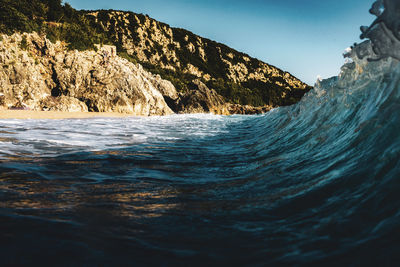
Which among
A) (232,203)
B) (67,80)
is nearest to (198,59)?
(67,80)

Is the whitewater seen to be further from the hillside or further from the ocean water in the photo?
the hillside

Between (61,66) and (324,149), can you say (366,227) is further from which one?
(61,66)

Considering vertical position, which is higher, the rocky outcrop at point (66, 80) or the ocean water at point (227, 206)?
the rocky outcrop at point (66, 80)

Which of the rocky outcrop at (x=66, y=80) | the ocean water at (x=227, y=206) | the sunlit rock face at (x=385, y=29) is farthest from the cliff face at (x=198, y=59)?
the sunlit rock face at (x=385, y=29)

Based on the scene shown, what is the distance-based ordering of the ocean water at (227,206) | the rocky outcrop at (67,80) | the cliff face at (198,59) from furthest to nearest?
the cliff face at (198,59) < the rocky outcrop at (67,80) < the ocean water at (227,206)

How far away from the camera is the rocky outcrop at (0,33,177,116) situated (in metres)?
20.4

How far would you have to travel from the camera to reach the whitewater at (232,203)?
123cm

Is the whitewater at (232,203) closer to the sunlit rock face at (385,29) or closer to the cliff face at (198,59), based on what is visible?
the sunlit rock face at (385,29)

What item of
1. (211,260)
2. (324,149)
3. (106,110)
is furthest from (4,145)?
(106,110)

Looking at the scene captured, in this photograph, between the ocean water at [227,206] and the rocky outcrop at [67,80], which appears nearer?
the ocean water at [227,206]

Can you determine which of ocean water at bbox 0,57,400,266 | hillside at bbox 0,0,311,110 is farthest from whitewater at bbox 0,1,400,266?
hillside at bbox 0,0,311,110

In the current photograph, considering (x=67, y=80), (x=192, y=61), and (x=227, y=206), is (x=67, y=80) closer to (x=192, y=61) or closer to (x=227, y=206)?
(x=227, y=206)

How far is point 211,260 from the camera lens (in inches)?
48.8

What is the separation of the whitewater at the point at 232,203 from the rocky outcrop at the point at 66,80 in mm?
20665
